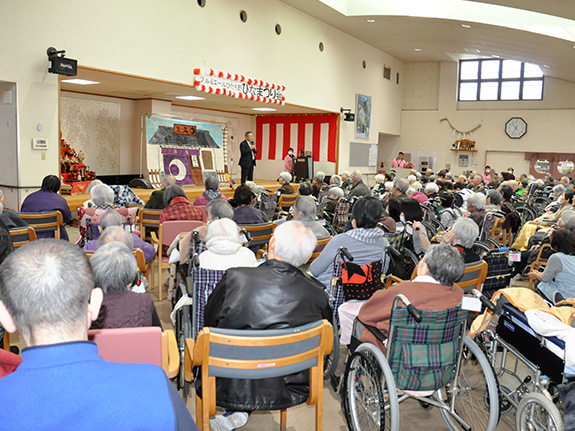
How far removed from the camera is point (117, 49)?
8578 millimetres

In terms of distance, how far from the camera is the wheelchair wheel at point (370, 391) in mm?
2311

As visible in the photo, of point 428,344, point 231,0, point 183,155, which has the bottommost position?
point 428,344

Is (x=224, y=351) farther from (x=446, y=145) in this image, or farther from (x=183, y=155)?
(x=446, y=145)

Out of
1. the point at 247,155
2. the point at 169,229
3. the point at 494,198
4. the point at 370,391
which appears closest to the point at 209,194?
the point at 169,229

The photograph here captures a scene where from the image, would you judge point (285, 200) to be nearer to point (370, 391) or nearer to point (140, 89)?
point (140, 89)

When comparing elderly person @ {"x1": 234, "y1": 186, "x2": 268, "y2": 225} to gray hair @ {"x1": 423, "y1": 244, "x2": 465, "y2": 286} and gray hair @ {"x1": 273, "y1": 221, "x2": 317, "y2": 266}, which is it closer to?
gray hair @ {"x1": 273, "y1": 221, "x2": 317, "y2": 266}

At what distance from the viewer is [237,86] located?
1136cm

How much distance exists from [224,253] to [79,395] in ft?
7.50

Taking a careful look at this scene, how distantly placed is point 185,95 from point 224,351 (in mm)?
10687

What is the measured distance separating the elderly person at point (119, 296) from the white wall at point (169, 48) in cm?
602

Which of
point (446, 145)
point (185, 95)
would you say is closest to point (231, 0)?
point (185, 95)

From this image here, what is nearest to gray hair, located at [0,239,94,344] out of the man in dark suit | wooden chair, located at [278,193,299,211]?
wooden chair, located at [278,193,299,211]

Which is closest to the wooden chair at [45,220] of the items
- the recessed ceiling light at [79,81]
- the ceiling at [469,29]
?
the recessed ceiling light at [79,81]

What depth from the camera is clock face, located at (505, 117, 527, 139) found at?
18.5 meters
